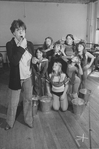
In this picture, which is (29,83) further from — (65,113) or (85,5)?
(85,5)

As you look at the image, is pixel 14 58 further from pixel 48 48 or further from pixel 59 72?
pixel 48 48

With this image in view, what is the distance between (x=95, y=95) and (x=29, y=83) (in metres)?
1.86

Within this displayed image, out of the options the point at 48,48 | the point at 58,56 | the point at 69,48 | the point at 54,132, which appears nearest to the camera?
the point at 54,132

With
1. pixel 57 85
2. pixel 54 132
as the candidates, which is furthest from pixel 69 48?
pixel 54 132

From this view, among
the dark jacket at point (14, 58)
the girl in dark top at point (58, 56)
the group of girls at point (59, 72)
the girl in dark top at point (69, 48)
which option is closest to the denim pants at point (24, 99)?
the dark jacket at point (14, 58)

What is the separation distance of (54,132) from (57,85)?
0.71m

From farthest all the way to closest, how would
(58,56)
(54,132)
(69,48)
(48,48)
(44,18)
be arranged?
(44,18) < (48,48) < (69,48) < (58,56) < (54,132)

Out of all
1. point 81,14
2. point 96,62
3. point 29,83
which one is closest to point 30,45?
point 29,83

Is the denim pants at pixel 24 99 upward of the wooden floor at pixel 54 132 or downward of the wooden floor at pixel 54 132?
upward

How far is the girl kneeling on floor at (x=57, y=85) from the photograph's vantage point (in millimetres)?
2496

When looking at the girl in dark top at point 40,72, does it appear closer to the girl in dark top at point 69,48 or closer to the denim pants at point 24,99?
the girl in dark top at point 69,48

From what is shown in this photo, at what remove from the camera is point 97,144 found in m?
1.90

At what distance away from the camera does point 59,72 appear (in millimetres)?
2531

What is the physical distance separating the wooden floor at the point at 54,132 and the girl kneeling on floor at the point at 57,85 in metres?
0.23
